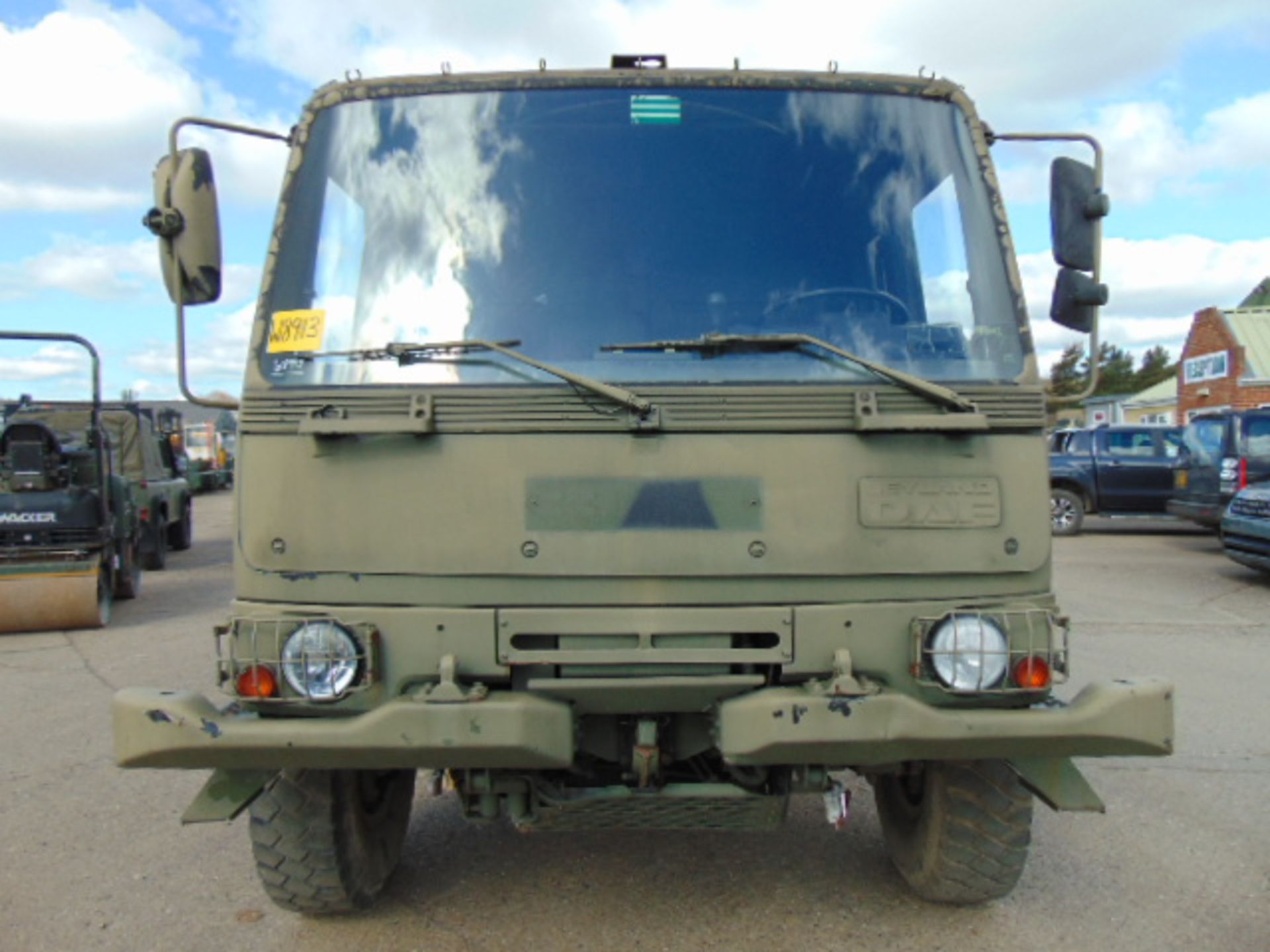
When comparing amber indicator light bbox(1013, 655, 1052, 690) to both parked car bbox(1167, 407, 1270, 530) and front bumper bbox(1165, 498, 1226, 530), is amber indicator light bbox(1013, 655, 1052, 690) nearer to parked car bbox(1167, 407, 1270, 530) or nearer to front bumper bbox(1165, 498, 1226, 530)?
parked car bbox(1167, 407, 1270, 530)

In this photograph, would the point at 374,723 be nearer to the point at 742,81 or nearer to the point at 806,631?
the point at 806,631

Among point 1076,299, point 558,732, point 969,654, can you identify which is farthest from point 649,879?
point 1076,299

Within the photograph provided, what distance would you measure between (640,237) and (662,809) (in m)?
1.64

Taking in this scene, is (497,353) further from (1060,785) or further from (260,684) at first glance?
(1060,785)

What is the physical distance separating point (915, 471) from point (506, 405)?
1112 millimetres

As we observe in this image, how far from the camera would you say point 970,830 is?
3.50 meters

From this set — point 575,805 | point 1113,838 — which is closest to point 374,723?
point 575,805

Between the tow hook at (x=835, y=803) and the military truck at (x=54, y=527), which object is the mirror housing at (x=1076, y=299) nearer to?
the tow hook at (x=835, y=803)

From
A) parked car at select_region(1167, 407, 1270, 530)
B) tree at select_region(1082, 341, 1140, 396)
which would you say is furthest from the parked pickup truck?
tree at select_region(1082, 341, 1140, 396)

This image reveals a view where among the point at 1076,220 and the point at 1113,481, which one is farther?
the point at 1113,481

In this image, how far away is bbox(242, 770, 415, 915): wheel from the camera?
135 inches

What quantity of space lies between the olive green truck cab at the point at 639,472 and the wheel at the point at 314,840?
12 mm

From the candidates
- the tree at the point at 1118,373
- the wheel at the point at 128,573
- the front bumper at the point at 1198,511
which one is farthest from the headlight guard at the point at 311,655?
the tree at the point at 1118,373

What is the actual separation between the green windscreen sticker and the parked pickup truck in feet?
52.6
